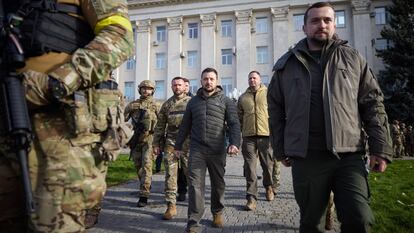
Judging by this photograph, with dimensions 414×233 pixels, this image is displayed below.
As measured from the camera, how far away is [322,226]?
3.20 m

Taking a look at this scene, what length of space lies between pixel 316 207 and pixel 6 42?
8.12ft

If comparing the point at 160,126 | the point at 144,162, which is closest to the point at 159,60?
the point at 160,126

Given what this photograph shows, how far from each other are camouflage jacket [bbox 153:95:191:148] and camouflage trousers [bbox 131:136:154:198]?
238 millimetres

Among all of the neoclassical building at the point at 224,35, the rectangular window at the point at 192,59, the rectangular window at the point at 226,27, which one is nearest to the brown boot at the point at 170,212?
the neoclassical building at the point at 224,35

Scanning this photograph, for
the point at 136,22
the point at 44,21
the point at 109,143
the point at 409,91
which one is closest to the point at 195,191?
the point at 109,143

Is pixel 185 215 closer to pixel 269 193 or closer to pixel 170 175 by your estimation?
pixel 170 175

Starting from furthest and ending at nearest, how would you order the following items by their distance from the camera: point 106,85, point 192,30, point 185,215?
point 192,30 < point 185,215 < point 106,85

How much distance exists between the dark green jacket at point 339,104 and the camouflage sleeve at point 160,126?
3906 mm

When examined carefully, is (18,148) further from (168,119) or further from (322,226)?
(168,119)

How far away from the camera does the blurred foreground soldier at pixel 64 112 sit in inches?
75.6

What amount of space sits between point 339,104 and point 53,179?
221 centimetres

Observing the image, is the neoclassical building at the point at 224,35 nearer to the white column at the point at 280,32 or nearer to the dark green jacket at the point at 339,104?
the white column at the point at 280,32

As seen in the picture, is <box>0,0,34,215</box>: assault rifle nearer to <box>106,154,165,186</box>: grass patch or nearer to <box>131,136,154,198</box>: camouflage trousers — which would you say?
<box>131,136,154,198</box>: camouflage trousers

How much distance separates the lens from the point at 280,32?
134 ft
